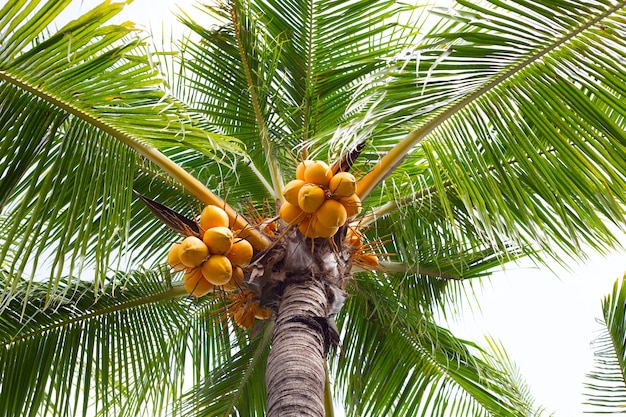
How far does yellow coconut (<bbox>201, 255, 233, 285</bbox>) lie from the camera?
3.38m

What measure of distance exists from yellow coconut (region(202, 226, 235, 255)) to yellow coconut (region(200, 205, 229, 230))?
0.22ft

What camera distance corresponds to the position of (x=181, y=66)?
477cm

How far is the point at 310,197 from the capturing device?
3270 mm

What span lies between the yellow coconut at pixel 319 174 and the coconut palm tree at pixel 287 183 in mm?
90

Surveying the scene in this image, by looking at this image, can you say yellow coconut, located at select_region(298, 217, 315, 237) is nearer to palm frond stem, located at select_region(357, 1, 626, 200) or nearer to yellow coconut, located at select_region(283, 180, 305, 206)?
yellow coconut, located at select_region(283, 180, 305, 206)

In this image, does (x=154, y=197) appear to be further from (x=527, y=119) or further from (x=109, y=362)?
(x=527, y=119)

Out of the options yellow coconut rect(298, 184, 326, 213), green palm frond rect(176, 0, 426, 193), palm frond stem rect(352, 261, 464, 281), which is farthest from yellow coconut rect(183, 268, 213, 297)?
palm frond stem rect(352, 261, 464, 281)

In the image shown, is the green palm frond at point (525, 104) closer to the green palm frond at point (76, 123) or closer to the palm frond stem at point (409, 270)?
the green palm frond at point (76, 123)

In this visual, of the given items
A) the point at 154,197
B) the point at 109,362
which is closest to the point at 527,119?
the point at 154,197

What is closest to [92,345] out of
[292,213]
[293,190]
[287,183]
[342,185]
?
[287,183]

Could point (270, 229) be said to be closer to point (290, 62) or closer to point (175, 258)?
point (175, 258)

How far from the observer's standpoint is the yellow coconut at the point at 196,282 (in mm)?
3477

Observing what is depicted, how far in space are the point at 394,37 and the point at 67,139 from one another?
245 cm

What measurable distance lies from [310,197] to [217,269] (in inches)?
22.2
